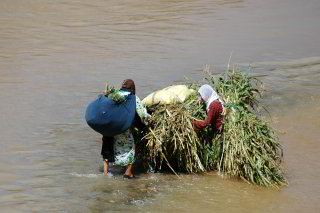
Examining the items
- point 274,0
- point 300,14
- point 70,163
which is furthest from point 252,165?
point 274,0

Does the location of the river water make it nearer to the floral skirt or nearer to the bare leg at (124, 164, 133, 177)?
the bare leg at (124, 164, 133, 177)

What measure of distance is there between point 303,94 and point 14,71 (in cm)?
541

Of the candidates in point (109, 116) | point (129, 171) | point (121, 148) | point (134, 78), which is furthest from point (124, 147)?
point (134, 78)

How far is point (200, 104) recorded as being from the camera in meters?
7.22

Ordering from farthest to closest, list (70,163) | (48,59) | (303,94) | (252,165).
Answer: (48,59), (303,94), (70,163), (252,165)

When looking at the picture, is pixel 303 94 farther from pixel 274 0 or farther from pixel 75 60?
pixel 274 0

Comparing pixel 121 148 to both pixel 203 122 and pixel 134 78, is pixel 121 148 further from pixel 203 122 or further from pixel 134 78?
pixel 134 78

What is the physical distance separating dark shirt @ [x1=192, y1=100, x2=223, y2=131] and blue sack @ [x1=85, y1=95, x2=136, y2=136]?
805mm

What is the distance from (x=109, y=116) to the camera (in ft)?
21.4

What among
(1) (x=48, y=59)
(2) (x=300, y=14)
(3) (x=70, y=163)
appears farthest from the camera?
(2) (x=300, y=14)

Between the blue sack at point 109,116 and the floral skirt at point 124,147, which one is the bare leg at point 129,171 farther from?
the blue sack at point 109,116

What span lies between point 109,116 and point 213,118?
1.24 meters

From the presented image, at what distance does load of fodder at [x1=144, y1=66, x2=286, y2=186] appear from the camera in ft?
22.7

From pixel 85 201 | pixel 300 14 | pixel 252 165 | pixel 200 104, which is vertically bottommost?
pixel 85 201
